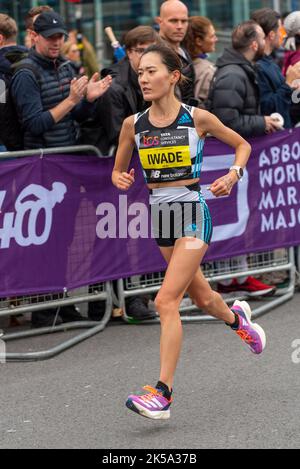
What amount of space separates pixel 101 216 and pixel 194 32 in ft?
8.31

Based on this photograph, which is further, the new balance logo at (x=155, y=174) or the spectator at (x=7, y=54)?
the spectator at (x=7, y=54)

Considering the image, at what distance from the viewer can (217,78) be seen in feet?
32.5

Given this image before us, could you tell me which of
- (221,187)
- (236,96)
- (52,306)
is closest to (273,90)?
(236,96)

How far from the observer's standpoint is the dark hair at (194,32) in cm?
1066

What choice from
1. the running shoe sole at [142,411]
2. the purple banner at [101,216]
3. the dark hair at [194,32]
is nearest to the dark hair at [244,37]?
the dark hair at [194,32]

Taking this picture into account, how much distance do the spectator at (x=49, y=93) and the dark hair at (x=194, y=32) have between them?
1.72m

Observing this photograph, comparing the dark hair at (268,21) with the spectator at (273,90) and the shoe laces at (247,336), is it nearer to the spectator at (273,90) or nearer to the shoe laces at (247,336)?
the spectator at (273,90)

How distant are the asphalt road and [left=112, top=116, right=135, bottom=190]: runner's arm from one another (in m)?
1.32

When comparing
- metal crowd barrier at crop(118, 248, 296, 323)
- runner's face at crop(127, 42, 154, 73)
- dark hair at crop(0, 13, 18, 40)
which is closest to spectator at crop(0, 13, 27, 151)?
dark hair at crop(0, 13, 18, 40)

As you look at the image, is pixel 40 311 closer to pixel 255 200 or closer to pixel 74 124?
pixel 74 124

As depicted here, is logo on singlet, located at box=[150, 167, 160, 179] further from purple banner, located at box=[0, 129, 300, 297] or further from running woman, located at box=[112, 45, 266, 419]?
purple banner, located at box=[0, 129, 300, 297]

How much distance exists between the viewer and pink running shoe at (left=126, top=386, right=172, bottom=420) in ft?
20.2

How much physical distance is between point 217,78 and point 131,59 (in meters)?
0.85

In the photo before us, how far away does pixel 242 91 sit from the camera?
32.3 feet
